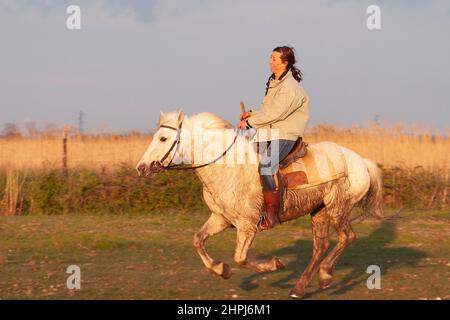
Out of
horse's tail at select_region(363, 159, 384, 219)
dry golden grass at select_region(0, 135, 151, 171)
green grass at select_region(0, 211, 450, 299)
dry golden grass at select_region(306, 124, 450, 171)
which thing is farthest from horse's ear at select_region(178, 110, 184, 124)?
dry golden grass at select_region(306, 124, 450, 171)

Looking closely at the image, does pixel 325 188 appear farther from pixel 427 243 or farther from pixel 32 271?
pixel 427 243

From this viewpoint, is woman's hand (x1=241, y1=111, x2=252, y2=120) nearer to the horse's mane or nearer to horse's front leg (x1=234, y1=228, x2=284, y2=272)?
the horse's mane

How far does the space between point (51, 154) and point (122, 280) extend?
11702 millimetres

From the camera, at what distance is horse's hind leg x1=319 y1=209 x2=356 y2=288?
28.6ft

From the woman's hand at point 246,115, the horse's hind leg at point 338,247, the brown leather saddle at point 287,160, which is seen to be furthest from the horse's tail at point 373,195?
the woman's hand at point 246,115

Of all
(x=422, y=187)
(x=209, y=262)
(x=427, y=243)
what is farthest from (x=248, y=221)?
(x=422, y=187)

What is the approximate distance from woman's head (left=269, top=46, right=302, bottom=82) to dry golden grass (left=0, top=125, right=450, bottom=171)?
33.4ft

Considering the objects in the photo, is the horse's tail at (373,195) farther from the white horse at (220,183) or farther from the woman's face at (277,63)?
the woman's face at (277,63)

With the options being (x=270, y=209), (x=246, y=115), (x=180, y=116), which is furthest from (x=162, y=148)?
(x=270, y=209)

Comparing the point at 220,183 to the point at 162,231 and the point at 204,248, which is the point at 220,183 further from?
the point at 162,231

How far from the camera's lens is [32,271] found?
9.96 m

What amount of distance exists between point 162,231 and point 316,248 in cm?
542

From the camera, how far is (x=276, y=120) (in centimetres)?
791

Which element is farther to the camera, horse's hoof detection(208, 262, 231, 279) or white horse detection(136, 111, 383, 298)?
horse's hoof detection(208, 262, 231, 279)
